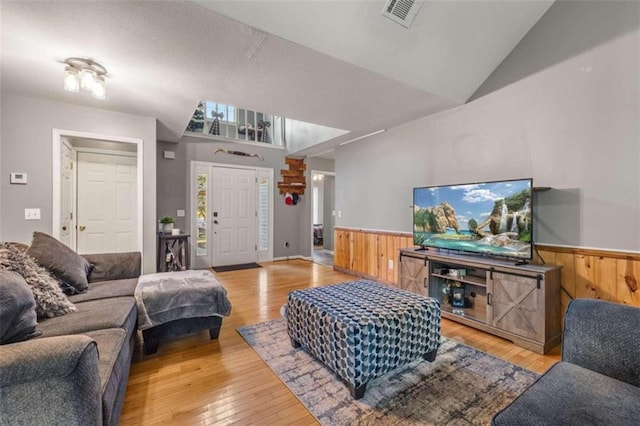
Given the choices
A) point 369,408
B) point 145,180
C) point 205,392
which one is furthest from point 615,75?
point 145,180

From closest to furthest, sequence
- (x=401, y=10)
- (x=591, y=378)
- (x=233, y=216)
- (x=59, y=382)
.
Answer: (x=59, y=382), (x=591, y=378), (x=401, y=10), (x=233, y=216)

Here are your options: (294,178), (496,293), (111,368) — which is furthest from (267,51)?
(294,178)

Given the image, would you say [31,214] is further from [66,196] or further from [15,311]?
[15,311]

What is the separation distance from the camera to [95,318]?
1729mm

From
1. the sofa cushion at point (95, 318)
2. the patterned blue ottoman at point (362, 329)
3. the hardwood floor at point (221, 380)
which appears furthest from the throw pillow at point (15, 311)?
the patterned blue ottoman at point (362, 329)

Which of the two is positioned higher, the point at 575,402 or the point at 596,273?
the point at 596,273

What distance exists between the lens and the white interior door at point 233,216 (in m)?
5.54

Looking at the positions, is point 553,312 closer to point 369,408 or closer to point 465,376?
point 465,376

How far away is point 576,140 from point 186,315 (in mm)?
3701

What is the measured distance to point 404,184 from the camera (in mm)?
4035

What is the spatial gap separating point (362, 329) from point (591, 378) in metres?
1.05

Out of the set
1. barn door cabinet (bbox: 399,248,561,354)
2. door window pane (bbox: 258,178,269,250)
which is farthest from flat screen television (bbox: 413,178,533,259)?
door window pane (bbox: 258,178,269,250)

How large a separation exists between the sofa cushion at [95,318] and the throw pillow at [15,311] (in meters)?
0.13

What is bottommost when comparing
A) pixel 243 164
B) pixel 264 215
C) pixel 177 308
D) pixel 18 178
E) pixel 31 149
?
pixel 177 308
